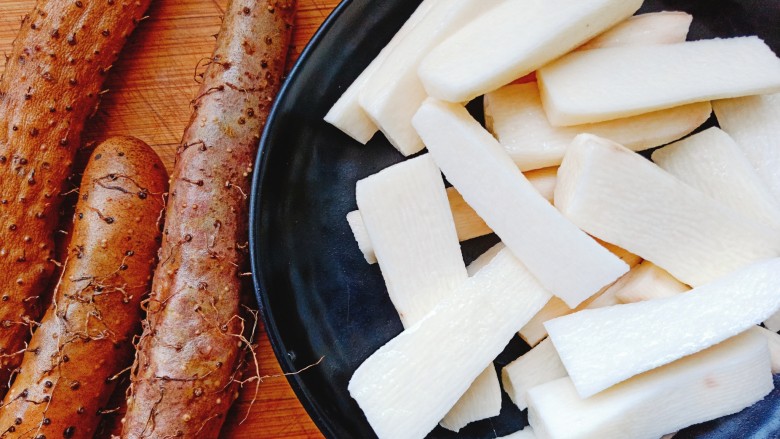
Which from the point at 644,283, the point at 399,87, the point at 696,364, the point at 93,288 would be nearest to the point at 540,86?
the point at 399,87

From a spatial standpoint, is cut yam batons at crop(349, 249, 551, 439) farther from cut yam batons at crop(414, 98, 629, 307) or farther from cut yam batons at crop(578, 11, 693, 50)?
cut yam batons at crop(578, 11, 693, 50)

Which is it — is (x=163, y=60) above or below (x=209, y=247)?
above

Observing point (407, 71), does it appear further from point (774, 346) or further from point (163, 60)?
point (774, 346)

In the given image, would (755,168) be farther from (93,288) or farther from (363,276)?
(93,288)

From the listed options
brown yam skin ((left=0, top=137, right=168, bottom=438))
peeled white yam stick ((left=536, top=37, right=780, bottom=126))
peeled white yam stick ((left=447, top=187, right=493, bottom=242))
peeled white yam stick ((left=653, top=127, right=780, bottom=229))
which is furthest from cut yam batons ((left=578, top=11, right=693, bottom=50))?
brown yam skin ((left=0, top=137, right=168, bottom=438))

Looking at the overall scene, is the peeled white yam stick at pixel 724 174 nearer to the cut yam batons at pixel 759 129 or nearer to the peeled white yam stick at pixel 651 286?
the cut yam batons at pixel 759 129

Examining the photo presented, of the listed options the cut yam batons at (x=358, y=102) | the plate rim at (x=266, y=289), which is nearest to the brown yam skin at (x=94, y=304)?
the plate rim at (x=266, y=289)

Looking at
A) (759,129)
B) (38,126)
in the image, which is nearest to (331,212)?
(38,126)
